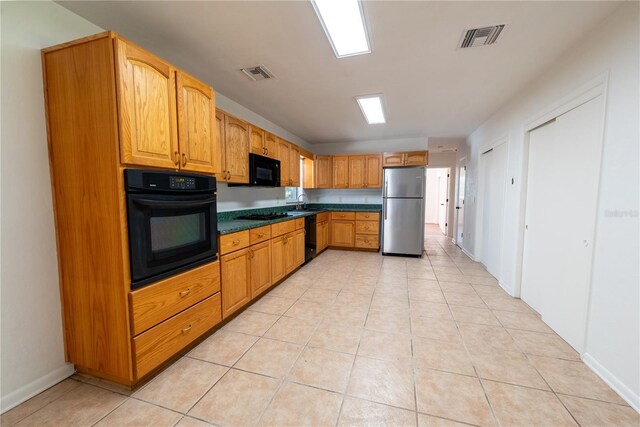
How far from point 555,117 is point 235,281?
344cm

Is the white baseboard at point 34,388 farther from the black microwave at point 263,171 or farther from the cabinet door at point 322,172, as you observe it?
the cabinet door at point 322,172

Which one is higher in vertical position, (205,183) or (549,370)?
(205,183)

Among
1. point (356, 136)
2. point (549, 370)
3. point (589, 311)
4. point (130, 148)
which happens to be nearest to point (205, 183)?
point (130, 148)

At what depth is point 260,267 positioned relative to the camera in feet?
9.33

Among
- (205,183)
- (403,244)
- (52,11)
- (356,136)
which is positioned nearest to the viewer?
(52,11)

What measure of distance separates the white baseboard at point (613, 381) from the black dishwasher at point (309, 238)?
331 cm

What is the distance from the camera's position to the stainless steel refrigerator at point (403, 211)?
481 cm

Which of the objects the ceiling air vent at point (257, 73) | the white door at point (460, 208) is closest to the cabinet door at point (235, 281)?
the ceiling air vent at point (257, 73)

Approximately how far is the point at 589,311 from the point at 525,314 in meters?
0.84

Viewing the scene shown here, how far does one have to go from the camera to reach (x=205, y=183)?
1954mm

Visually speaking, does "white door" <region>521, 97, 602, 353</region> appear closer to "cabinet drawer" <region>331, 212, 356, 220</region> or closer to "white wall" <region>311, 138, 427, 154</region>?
"white wall" <region>311, 138, 427, 154</region>

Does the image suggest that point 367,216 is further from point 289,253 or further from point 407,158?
point 289,253

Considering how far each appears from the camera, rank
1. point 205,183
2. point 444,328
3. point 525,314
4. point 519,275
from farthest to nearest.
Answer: point 519,275, point 525,314, point 444,328, point 205,183

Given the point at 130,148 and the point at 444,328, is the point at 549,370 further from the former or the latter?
the point at 130,148
